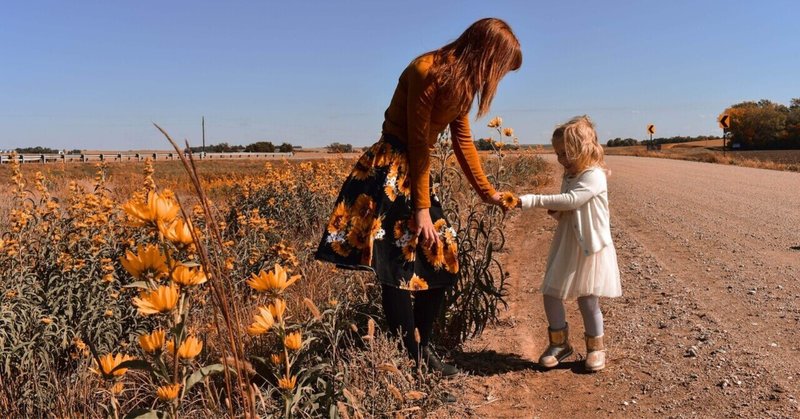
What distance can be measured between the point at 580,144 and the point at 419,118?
96 cm

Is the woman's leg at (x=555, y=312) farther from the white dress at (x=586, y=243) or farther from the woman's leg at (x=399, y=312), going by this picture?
the woman's leg at (x=399, y=312)

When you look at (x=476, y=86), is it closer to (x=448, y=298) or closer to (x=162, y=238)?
A: (x=448, y=298)

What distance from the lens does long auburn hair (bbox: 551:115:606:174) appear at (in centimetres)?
297

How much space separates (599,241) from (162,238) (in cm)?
226

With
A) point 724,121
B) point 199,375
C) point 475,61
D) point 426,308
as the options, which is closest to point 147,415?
point 199,375

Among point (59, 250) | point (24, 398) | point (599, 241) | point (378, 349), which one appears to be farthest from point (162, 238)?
point (59, 250)

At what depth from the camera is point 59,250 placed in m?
3.39

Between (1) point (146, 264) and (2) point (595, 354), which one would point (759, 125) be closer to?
(2) point (595, 354)

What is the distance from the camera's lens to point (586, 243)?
295 centimetres

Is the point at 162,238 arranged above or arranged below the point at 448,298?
above

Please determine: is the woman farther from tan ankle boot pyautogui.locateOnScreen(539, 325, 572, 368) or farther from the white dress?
tan ankle boot pyautogui.locateOnScreen(539, 325, 572, 368)

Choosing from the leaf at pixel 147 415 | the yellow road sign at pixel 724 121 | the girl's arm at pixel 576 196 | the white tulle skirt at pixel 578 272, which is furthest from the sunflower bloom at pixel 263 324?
the yellow road sign at pixel 724 121

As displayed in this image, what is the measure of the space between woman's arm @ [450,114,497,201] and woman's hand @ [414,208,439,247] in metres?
0.39

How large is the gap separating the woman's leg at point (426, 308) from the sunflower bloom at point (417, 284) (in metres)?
0.14
